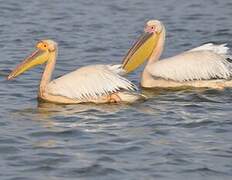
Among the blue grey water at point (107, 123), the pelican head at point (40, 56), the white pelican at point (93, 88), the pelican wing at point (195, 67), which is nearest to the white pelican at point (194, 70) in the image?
the pelican wing at point (195, 67)

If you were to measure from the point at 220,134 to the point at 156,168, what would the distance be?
1320mm

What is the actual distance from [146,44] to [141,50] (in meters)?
0.10

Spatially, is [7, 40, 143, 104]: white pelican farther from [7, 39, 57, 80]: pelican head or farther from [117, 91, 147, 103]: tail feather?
[7, 39, 57, 80]: pelican head

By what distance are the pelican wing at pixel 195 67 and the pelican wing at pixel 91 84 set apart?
3.52 feet

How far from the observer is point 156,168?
7.22m

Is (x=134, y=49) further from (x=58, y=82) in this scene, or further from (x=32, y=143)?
(x=32, y=143)

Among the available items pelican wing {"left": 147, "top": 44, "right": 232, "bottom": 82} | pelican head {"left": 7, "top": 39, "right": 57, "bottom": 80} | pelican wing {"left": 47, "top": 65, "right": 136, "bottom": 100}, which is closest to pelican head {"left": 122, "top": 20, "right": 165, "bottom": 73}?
pelican wing {"left": 147, "top": 44, "right": 232, "bottom": 82}

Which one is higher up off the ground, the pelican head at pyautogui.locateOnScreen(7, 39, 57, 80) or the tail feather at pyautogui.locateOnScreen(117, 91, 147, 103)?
the pelican head at pyautogui.locateOnScreen(7, 39, 57, 80)

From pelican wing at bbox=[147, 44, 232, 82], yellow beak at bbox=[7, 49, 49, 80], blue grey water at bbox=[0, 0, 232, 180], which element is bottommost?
blue grey water at bbox=[0, 0, 232, 180]

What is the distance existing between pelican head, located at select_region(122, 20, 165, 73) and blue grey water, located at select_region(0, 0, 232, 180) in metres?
0.30

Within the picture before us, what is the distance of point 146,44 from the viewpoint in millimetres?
11266

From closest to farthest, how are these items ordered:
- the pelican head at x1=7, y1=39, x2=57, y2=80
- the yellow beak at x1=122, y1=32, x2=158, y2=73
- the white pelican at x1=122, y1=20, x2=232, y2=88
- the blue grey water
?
the blue grey water → the pelican head at x1=7, y1=39, x2=57, y2=80 → the white pelican at x1=122, y1=20, x2=232, y2=88 → the yellow beak at x1=122, y1=32, x2=158, y2=73

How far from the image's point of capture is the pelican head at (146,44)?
36.7 feet

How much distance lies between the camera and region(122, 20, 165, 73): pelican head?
11.2 meters
